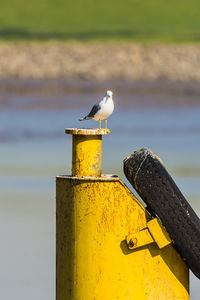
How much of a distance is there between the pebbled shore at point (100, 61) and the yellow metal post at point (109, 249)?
2257 cm

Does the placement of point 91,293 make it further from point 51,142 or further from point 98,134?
point 51,142

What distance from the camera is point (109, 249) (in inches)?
164

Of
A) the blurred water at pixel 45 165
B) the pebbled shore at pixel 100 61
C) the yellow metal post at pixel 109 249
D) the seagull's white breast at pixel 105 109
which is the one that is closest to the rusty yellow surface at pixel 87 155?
the yellow metal post at pixel 109 249

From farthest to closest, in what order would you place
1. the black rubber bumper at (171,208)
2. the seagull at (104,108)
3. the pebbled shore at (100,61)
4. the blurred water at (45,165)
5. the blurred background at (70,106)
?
1. the pebbled shore at (100,61)
2. the blurred background at (70,106)
3. the blurred water at (45,165)
4. the seagull at (104,108)
5. the black rubber bumper at (171,208)

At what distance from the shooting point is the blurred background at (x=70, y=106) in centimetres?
669

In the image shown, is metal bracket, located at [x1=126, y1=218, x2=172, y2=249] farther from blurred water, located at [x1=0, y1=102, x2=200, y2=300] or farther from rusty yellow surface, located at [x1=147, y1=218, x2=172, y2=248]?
blurred water, located at [x1=0, y1=102, x2=200, y2=300]

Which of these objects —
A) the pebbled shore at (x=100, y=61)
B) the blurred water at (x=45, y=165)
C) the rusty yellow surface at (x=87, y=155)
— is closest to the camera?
the rusty yellow surface at (x=87, y=155)

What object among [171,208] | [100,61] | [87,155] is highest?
[100,61]

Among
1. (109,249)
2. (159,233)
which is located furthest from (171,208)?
(109,249)

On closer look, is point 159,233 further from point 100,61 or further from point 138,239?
point 100,61

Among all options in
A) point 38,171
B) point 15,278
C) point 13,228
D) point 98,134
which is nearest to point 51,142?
point 38,171

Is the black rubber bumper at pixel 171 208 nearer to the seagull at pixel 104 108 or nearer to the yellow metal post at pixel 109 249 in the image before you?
the yellow metal post at pixel 109 249

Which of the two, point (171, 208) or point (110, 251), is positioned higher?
point (171, 208)

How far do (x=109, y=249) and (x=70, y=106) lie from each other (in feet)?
53.4
